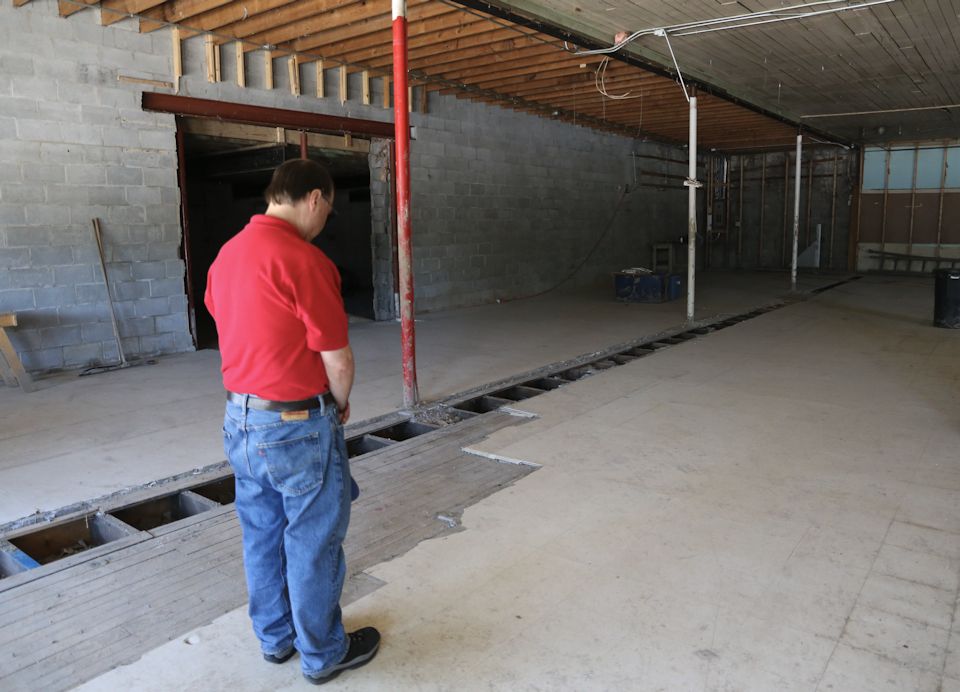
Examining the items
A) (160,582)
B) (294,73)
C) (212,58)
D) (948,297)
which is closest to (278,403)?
(160,582)

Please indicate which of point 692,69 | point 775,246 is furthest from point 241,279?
point 775,246

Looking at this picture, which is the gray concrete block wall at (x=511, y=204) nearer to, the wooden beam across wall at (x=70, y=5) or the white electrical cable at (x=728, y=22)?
the white electrical cable at (x=728, y=22)

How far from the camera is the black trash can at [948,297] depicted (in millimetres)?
8422

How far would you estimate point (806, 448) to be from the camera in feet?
Answer: 13.6

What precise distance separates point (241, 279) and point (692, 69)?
28.4 ft

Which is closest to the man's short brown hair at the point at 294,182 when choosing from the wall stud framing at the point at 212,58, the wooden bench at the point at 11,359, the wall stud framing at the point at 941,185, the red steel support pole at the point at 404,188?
the red steel support pole at the point at 404,188

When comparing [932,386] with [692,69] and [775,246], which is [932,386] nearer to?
[692,69]

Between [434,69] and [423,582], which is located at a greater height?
[434,69]

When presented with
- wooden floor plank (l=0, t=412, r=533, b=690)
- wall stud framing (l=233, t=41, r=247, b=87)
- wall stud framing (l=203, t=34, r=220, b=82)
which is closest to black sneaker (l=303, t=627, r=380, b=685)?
wooden floor plank (l=0, t=412, r=533, b=690)

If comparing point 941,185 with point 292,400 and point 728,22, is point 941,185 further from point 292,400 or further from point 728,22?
point 292,400

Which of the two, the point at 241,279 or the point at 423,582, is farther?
the point at 423,582

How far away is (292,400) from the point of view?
1922 millimetres

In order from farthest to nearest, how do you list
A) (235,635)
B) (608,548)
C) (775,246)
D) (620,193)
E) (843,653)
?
(775,246)
(620,193)
(608,548)
(235,635)
(843,653)

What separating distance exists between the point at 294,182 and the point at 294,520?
92cm
